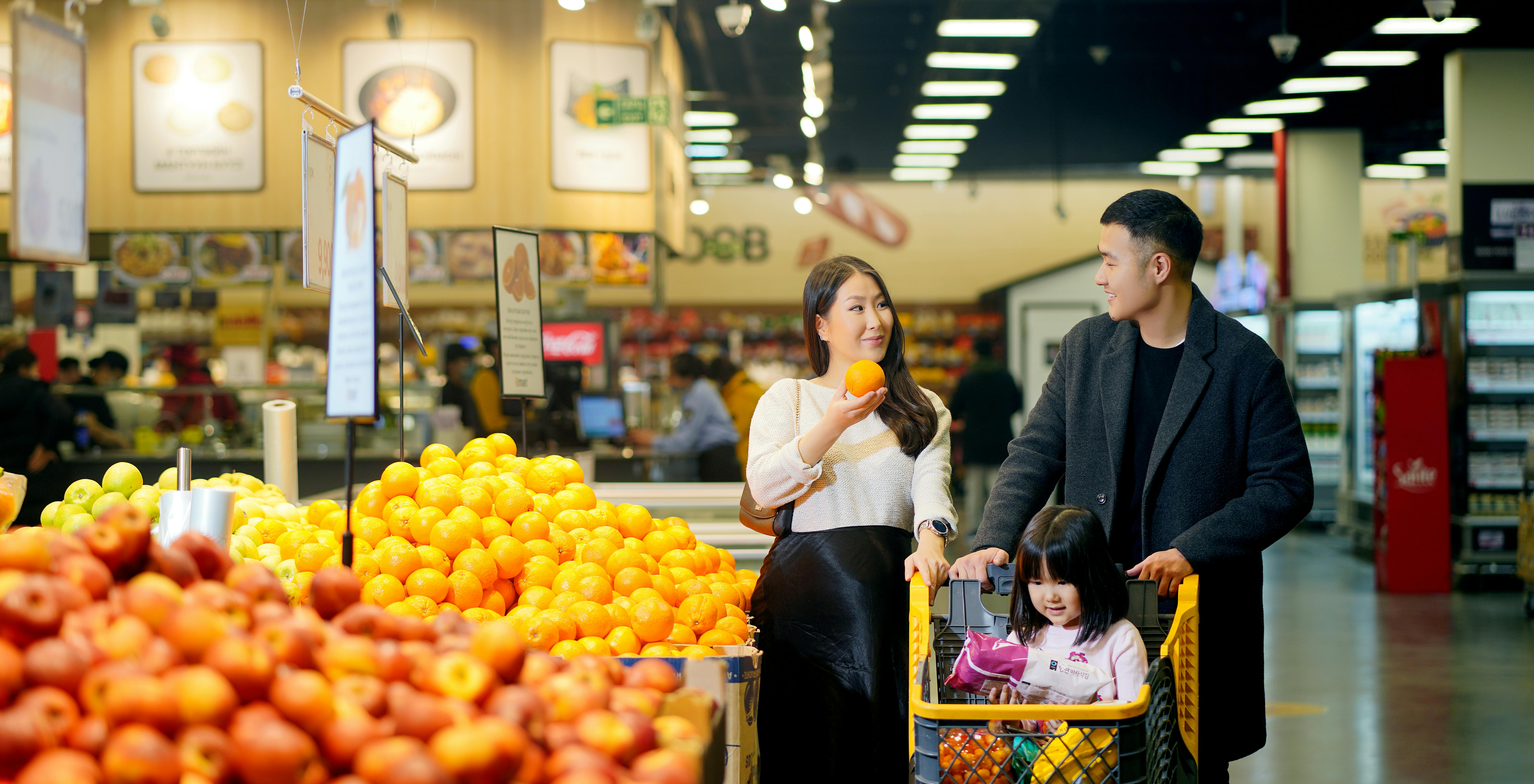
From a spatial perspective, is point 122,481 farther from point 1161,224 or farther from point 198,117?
point 198,117

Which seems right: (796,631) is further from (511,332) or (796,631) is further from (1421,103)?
(1421,103)

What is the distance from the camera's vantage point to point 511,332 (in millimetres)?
3551

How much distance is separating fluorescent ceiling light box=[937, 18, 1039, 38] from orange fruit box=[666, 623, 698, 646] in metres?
7.47

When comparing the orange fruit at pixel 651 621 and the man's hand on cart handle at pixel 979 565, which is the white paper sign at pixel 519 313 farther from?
the man's hand on cart handle at pixel 979 565

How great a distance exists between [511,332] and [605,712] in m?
2.39

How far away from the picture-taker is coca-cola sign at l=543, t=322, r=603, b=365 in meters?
8.62

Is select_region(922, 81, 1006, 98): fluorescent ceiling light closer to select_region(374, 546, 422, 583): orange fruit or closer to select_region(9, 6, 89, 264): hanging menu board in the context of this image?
select_region(9, 6, 89, 264): hanging menu board

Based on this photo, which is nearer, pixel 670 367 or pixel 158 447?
pixel 158 447

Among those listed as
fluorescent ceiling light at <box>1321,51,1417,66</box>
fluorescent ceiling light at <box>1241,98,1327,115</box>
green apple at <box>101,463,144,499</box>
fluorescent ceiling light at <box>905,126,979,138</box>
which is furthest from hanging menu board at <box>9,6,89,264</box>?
fluorescent ceiling light at <box>905,126,979,138</box>

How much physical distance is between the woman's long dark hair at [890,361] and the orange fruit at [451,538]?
0.85 metres

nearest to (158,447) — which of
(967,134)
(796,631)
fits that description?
(796,631)

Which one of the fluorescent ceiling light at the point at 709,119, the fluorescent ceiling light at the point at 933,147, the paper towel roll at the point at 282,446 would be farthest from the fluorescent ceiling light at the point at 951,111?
the paper towel roll at the point at 282,446

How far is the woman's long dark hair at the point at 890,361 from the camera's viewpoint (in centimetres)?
250

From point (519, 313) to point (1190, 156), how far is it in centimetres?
1347
